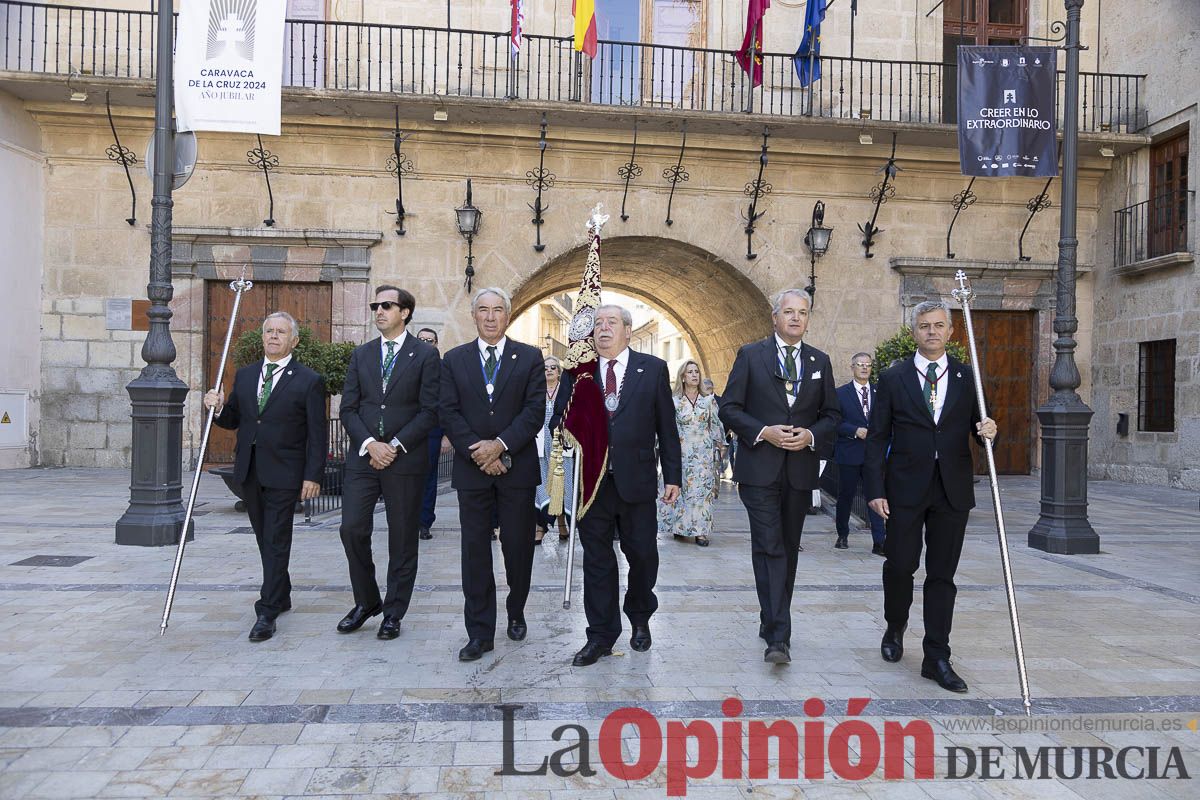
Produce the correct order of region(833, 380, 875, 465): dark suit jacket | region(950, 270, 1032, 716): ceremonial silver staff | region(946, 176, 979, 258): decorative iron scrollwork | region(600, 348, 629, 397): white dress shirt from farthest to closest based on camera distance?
region(946, 176, 979, 258): decorative iron scrollwork < region(833, 380, 875, 465): dark suit jacket < region(600, 348, 629, 397): white dress shirt < region(950, 270, 1032, 716): ceremonial silver staff

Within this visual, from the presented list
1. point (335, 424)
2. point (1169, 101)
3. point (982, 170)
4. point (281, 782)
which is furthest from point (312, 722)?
point (1169, 101)

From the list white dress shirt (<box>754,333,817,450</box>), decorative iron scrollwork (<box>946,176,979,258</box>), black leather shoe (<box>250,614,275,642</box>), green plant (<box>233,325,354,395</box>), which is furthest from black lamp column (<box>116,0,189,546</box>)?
decorative iron scrollwork (<box>946,176,979,258</box>)

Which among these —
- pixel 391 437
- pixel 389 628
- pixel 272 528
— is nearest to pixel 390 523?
pixel 391 437

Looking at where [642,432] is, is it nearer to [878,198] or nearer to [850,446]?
[850,446]

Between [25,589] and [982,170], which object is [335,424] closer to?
[25,589]

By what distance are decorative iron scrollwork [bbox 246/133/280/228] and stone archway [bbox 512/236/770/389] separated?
402 cm

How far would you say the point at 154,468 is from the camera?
809 centimetres

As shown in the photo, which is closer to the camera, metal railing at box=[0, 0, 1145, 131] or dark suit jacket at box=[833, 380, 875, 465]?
dark suit jacket at box=[833, 380, 875, 465]

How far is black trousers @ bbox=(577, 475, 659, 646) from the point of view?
498 centimetres

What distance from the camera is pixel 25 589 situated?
6.27 m

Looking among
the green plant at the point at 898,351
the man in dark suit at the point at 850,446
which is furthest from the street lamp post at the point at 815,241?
the man in dark suit at the point at 850,446

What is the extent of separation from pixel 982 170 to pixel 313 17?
1064 centimetres

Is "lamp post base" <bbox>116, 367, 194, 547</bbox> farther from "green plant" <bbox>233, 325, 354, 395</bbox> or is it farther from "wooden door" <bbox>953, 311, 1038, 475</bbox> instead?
"wooden door" <bbox>953, 311, 1038, 475</bbox>

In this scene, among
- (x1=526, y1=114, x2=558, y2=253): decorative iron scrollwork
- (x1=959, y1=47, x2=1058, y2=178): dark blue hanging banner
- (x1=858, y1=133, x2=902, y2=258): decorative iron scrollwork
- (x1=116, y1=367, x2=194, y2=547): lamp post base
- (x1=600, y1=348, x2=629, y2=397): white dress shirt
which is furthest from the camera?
(x1=858, y1=133, x2=902, y2=258): decorative iron scrollwork
